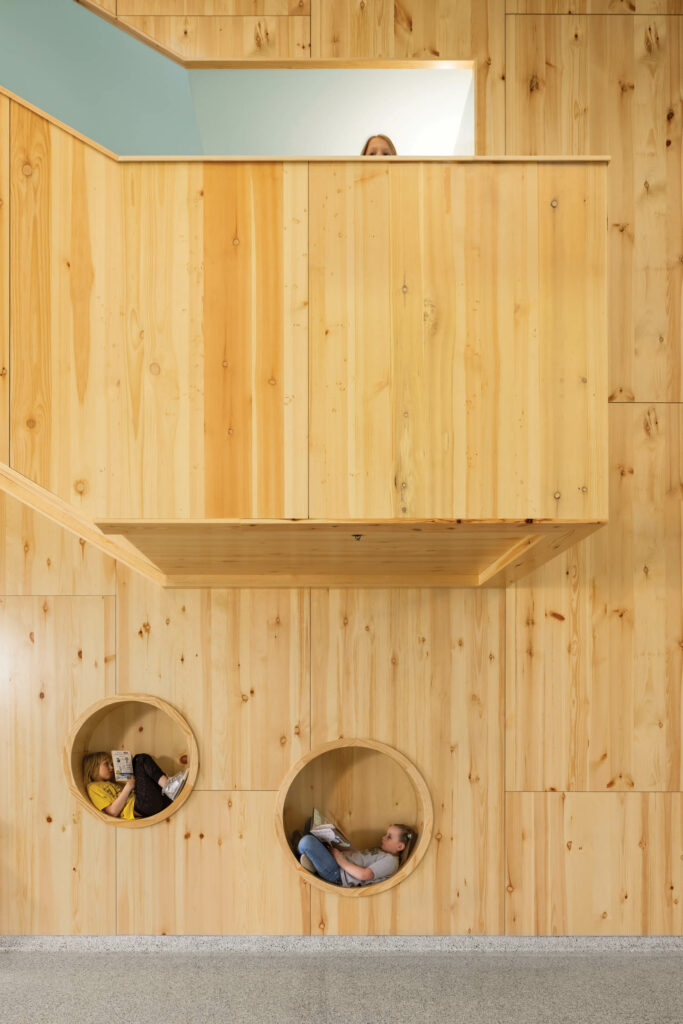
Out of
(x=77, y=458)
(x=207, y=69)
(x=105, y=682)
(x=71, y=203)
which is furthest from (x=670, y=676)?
(x=207, y=69)

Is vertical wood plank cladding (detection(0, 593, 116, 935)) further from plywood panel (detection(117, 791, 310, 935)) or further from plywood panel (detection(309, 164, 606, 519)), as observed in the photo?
plywood panel (detection(309, 164, 606, 519))

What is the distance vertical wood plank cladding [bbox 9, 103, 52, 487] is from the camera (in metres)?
2.13

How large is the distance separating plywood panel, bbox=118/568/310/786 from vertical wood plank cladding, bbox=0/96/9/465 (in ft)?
4.24

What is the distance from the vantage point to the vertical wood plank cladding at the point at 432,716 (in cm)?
326

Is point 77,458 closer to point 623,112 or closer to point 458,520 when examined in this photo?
point 458,520

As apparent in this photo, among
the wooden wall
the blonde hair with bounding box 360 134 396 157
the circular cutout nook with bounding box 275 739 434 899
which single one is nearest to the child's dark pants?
the wooden wall

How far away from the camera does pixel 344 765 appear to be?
3.46 m

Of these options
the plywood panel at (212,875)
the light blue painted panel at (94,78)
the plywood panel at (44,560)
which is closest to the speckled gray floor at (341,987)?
the plywood panel at (212,875)

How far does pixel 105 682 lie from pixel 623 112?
3051mm

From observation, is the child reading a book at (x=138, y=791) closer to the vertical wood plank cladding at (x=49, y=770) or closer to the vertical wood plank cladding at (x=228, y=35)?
the vertical wood plank cladding at (x=49, y=770)

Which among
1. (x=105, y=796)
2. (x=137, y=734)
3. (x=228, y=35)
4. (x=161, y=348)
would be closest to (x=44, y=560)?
(x=137, y=734)

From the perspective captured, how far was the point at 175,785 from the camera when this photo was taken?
3287 millimetres

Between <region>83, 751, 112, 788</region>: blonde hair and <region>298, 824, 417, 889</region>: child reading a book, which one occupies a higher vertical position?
<region>83, 751, 112, 788</region>: blonde hair

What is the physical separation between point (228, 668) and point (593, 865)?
5.26 ft
